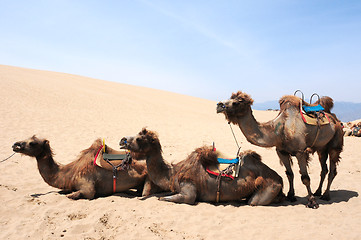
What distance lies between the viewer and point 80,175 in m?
5.72

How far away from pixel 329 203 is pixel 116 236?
4.42 meters

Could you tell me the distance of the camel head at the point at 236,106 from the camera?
491 centimetres

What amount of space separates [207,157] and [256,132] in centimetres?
110

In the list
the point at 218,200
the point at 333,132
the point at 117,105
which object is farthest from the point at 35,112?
the point at 333,132

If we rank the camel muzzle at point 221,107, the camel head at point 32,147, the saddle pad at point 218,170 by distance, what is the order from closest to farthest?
the camel muzzle at point 221,107, the saddle pad at point 218,170, the camel head at point 32,147

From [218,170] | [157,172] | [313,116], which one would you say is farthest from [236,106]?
[157,172]

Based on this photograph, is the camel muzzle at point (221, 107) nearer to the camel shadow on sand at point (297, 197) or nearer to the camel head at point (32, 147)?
the camel shadow on sand at point (297, 197)

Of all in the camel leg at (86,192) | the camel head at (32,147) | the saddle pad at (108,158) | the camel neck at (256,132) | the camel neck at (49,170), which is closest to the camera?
the camel neck at (256,132)

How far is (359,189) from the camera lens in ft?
21.5

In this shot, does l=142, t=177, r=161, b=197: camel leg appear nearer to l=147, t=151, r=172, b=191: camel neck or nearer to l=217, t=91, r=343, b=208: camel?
l=147, t=151, r=172, b=191: camel neck

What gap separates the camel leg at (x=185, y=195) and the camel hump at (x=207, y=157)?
54 cm

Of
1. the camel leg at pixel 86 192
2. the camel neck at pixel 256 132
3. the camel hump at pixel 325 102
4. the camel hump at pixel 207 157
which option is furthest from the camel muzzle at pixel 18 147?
the camel hump at pixel 325 102

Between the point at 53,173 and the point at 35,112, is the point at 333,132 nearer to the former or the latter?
the point at 53,173

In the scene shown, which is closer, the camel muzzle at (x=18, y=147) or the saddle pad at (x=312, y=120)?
the saddle pad at (x=312, y=120)
